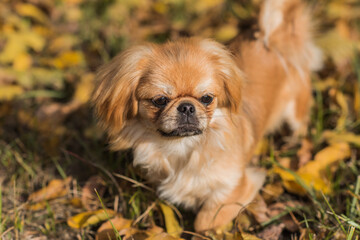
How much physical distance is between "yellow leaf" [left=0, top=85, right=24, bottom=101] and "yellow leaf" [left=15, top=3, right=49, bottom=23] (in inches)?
34.1

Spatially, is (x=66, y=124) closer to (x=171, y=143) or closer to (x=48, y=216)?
(x=48, y=216)

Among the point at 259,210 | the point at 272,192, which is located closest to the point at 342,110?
the point at 272,192

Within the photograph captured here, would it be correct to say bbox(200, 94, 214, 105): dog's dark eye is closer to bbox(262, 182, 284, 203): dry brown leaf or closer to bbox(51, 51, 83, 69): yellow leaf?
bbox(262, 182, 284, 203): dry brown leaf

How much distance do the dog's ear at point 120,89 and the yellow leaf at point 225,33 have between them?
2.10 metres

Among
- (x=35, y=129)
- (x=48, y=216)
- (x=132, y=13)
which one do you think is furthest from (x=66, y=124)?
(x=132, y=13)

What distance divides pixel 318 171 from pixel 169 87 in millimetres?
1471

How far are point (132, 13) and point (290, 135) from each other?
250 centimetres

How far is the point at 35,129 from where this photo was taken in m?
3.55

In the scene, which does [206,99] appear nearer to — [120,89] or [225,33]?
[120,89]

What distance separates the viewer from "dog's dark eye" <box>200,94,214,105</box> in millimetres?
2256

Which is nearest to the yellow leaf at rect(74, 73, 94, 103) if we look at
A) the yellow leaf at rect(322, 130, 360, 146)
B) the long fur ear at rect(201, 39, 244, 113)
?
the long fur ear at rect(201, 39, 244, 113)

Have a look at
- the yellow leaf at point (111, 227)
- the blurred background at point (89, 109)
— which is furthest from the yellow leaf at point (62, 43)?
the yellow leaf at point (111, 227)

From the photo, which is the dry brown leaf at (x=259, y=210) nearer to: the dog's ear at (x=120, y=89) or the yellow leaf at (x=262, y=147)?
the yellow leaf at (x=262, y=147)

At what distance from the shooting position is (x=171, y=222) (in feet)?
8.48
